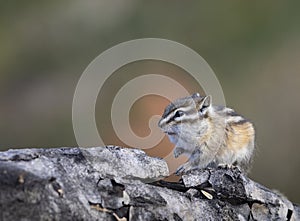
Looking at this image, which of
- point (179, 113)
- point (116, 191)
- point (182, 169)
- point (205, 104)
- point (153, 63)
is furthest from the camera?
point (153, 63)

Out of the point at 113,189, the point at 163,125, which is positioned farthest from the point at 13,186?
the point at 163,125

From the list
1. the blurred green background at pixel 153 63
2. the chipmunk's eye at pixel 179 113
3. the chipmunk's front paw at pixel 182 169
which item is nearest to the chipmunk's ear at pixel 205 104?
the chipmunk's eye at pixel 179 113

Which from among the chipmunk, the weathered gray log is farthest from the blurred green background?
the weathered gray log

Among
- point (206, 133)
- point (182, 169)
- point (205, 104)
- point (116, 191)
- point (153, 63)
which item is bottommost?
point (116, 191)

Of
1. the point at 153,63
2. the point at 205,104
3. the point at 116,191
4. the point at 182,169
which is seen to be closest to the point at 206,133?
the point at 205,104

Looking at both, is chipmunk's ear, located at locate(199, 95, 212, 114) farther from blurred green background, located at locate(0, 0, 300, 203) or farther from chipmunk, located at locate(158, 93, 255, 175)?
blurred green background, located at locate(0, 0, 300, 203)

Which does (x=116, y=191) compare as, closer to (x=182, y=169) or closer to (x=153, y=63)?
(x=182, y=169)
